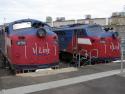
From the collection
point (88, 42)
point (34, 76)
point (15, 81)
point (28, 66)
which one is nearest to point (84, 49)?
point (88, 42)

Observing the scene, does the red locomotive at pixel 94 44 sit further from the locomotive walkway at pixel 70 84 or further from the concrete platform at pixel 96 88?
the concrete platform at pixel 96 88

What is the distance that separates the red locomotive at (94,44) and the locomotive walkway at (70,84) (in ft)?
13.7

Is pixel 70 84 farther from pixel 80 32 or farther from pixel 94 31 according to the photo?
pixel 80 32

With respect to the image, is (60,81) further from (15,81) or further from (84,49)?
(84,49)

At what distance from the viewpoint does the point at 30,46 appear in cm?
1247

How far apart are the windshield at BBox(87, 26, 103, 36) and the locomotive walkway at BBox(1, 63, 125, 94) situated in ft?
14.7

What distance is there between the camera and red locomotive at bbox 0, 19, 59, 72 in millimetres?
12273

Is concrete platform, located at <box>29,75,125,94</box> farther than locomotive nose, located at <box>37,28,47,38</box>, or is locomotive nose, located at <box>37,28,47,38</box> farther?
locomotive nose, located at <box>37,28,47,38</box>

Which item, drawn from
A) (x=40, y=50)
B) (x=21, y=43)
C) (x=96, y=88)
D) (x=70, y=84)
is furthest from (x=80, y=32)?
(x=96, y=88)

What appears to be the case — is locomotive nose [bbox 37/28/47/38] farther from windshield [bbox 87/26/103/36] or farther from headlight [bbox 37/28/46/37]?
windshield [bbox 87/26/103/36]

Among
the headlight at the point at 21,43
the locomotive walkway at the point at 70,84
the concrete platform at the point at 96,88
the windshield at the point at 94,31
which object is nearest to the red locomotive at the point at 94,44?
the windshield at the point at 94,31

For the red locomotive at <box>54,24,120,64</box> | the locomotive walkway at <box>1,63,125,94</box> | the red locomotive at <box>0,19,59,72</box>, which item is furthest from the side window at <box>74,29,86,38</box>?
the locomotive walkway at <box>1,63,125,94</box>

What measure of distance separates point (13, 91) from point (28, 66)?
383cm

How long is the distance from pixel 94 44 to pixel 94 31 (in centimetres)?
82
